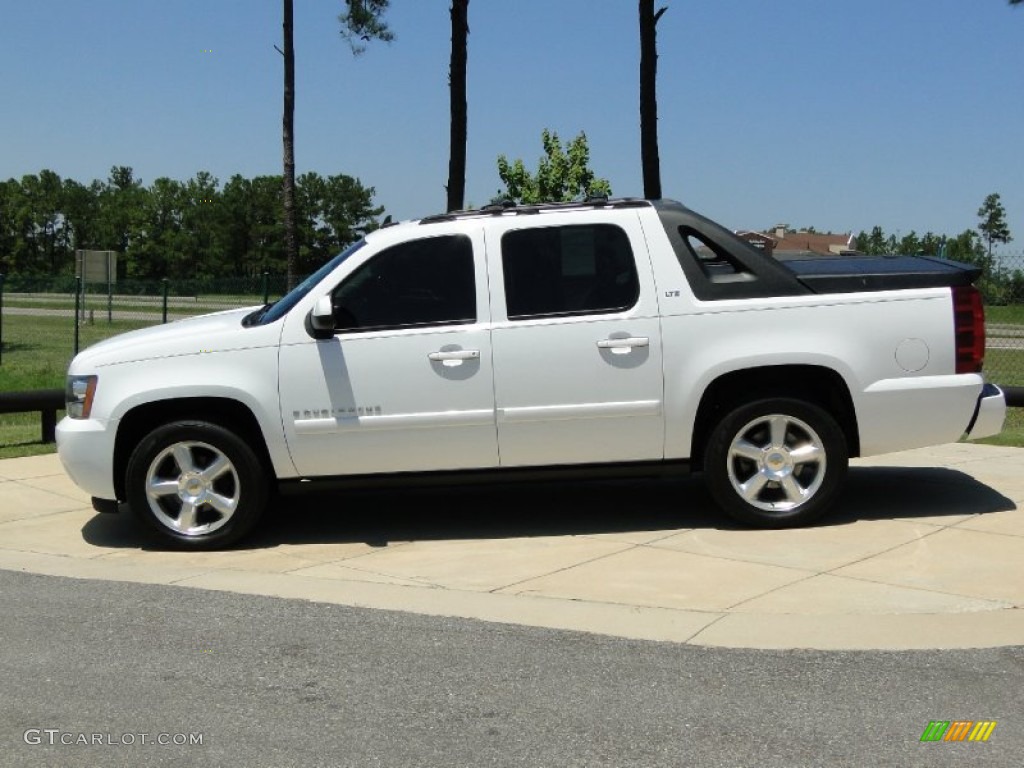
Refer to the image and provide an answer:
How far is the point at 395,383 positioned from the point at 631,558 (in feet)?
5.48

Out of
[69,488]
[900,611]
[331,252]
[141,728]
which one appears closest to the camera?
[141,728]

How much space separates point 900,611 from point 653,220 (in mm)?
2769

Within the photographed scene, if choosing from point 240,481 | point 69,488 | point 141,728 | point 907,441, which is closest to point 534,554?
point 240,481

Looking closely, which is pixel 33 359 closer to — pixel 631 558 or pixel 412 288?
pixel 412 288

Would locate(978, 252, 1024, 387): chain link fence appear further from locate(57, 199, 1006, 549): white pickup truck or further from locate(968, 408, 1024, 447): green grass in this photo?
locate(57, 199, 1006, 549): white pickup truck

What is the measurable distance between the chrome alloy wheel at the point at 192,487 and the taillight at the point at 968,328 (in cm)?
425

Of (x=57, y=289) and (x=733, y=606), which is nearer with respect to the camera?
(x=733, y=606)

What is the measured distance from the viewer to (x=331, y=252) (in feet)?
320

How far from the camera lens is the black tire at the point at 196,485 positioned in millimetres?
7324

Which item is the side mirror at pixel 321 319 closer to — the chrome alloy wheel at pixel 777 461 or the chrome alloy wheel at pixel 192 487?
the chrome alloy wheel at pixel 192 487

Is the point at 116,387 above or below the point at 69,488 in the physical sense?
above

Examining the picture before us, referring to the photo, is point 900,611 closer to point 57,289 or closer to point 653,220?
point 653,220

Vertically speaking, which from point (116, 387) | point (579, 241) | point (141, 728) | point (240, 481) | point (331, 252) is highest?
point (331, 252)

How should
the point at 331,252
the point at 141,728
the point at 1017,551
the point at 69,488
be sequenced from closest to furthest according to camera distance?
the point at 141,728 → the point at 1017,551 → the point at 69,488 → the point at 331,252
